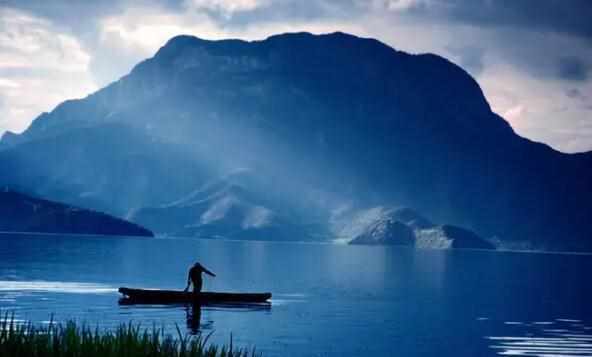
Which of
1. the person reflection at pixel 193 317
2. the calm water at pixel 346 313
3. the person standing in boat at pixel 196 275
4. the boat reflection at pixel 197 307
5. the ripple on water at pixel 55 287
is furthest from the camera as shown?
the ripple on water at pixel 55 287

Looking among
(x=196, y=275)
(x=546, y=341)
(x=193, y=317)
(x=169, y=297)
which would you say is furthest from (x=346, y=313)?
(x=546, y=341)

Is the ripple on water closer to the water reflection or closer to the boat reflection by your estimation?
the boat reflection

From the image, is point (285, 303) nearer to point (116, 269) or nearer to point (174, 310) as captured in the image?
point (174, 310)

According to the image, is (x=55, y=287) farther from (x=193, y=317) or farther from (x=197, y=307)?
(x=193, y=317)

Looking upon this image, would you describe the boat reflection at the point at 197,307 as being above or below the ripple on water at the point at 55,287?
below

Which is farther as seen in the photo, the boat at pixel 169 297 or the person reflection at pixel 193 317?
the boat at pixel 169 297

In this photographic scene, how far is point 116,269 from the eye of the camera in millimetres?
138125

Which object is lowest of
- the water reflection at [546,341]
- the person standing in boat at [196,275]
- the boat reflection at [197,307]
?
the water reflection at [546,341]

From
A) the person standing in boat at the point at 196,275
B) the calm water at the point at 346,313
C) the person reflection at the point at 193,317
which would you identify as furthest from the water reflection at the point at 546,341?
the person standing in boat at the point at 196,275

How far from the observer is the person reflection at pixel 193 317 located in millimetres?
58250

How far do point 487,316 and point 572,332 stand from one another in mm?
13277

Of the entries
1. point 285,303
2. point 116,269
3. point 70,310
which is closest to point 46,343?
point 70,310

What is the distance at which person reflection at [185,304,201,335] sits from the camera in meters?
58.2

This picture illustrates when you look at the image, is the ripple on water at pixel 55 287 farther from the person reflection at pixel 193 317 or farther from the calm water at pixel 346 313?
the person reflection at pixel 193 317
